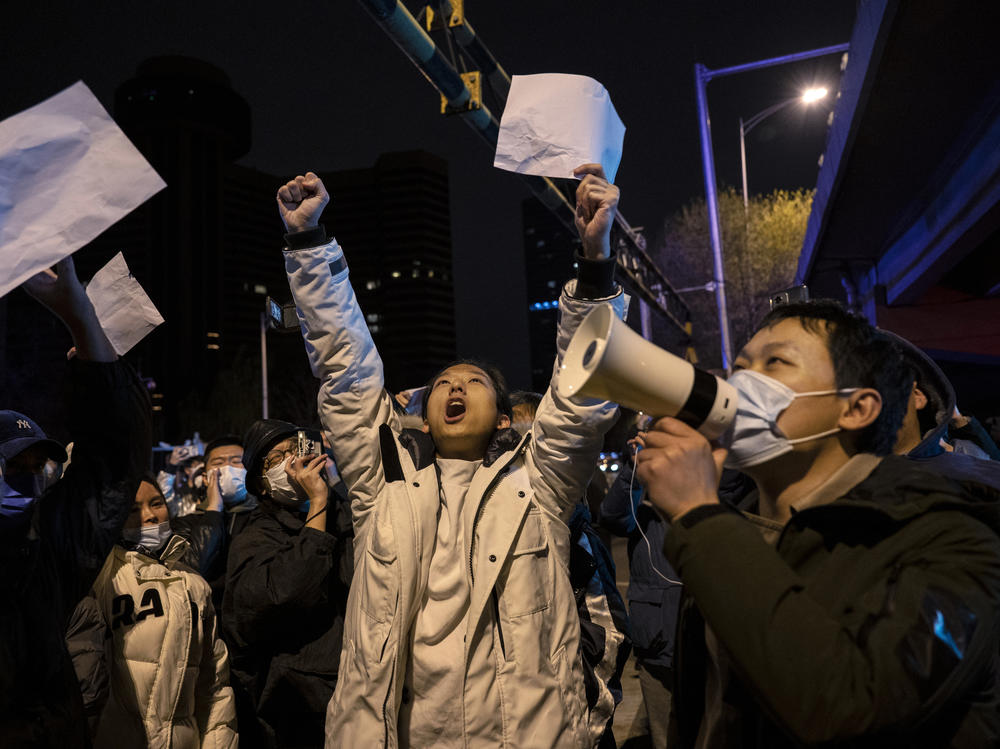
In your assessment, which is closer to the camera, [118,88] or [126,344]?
[126,344]

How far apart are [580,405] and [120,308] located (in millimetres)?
1486

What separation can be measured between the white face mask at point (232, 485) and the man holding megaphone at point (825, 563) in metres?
4.15

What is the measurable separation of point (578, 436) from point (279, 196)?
1336 mm

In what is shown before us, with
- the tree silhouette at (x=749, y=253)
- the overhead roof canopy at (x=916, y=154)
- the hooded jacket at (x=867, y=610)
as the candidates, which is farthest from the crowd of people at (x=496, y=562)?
the tree silhouette at (x=749, y=253)

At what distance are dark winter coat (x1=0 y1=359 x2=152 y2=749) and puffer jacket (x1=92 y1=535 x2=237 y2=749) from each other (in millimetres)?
645

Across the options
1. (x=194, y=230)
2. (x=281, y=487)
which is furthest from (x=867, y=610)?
(x=194, y=230)

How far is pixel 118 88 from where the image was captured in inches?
3701

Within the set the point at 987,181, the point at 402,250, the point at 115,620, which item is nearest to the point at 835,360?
the point at 115,620

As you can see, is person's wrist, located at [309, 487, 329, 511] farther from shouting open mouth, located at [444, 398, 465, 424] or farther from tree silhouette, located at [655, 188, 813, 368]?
tree silhouette, located at [655, 188, 813, 368]

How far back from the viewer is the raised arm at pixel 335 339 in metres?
2.59

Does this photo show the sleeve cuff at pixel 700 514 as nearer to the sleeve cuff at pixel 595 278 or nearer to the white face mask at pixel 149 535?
the sleeve cuff at pixel 595 278

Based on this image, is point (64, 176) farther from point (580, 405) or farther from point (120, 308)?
point (580, 405)

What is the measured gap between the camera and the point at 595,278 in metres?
2.44

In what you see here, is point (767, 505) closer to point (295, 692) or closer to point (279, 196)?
point (279, 196)
